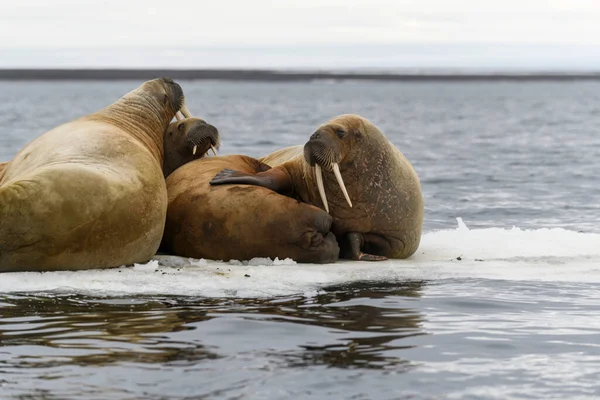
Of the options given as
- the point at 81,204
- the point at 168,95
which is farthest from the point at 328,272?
the point at 168,95

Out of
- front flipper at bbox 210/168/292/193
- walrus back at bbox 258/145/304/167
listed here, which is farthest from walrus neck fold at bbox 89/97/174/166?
walrus back at bbox 258/145/304/167

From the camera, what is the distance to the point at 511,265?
840 centimetres

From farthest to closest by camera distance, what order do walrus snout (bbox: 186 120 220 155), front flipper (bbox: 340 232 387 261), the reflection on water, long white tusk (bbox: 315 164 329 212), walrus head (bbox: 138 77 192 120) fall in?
walrus head (bbox: 138 77 192 120)
walrus snout (bbox: 186 120 220 155)
front flipper (bbox: 340 232 387 261)
long white tusk (bbox: 315 164 329 212)
the reflection on water

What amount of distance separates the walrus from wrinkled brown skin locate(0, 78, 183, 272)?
0.84 meters

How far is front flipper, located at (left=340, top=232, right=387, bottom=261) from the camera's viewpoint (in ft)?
28.2

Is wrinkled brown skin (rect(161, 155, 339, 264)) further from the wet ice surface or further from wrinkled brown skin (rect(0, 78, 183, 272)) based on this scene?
wrinkled brown skin (rect(0, 78, 183, 272))

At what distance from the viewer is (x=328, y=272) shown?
7883mm

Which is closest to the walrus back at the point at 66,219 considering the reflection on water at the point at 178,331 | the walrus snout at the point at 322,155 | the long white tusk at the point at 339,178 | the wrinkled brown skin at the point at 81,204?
the wrinkled brown skin at the point at 81,204

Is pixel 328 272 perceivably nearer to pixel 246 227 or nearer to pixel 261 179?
pixel 246 227

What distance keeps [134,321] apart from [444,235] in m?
4.52

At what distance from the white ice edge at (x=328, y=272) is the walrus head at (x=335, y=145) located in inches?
27.3

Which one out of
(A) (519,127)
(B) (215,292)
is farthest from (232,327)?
(A) (519,127)

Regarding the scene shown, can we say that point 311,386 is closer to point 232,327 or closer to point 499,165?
point 232,327

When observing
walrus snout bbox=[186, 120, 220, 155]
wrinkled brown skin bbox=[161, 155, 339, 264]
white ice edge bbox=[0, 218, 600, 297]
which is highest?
walrus snout bbox=[186, 120, 220, 155]
